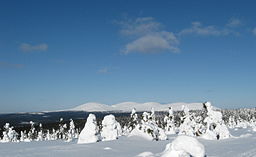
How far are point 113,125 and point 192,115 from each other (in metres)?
20.2

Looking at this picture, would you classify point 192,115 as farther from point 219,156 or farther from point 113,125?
point 219,156

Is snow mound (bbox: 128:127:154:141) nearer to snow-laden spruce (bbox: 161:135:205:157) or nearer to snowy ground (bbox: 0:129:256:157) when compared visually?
snowy ground (bbox: 0:129:256:157)

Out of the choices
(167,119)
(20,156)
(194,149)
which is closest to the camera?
(194,149)

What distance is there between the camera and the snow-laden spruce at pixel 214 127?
125 ft

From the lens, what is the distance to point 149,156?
17953mm

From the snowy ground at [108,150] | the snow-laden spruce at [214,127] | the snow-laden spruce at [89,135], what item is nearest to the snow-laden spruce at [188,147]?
the snowy ground at [108,150]

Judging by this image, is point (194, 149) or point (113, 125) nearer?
point (194, 149)

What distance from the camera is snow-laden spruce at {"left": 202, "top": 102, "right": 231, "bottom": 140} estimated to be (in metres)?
38.0

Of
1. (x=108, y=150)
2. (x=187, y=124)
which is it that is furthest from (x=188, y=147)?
(x=187, y=124)

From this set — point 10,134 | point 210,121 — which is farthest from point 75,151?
point 10,134

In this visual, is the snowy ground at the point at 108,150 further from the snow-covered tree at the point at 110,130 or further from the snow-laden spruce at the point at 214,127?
the snow-laden spruce at the point at 214,127

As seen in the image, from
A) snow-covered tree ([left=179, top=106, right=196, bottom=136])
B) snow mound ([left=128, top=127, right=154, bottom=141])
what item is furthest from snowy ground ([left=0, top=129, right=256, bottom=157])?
snow-covered tree ([left=179, top=106, right=196, bottom=136])

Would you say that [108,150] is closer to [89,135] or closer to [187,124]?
[89,135]

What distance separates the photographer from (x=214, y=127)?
132 feet
